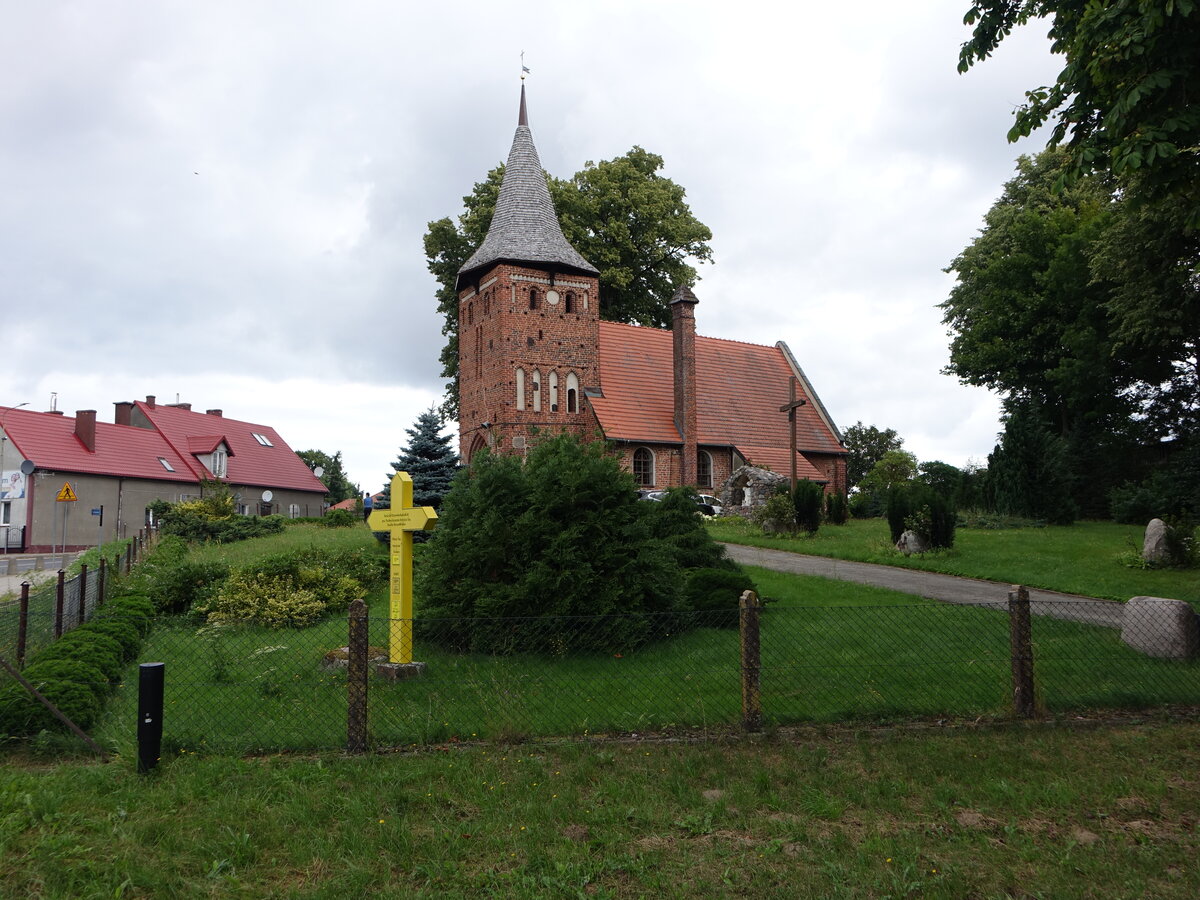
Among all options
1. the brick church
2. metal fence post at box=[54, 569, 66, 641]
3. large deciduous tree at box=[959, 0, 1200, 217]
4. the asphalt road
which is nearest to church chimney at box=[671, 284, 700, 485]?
the brick church

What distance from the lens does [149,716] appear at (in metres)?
6.05

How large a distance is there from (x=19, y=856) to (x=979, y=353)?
3678 centimetres

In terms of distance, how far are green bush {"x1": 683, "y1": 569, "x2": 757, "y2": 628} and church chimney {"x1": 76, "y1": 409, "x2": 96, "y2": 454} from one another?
38962 millimetres

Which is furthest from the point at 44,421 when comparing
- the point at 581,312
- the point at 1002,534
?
the point at 1002,534

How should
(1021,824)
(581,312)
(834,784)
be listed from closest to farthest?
(1021,824), (834,784), (581,312)

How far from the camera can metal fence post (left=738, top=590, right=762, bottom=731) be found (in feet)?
23.0

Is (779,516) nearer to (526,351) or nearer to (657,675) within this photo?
(526,351)

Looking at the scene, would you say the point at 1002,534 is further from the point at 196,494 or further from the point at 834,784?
the point at 196,494

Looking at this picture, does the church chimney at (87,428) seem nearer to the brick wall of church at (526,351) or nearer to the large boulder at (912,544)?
the brick wall of church at (526,351)

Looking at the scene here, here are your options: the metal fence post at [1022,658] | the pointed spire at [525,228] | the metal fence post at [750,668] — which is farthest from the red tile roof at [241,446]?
the metal fence post at [1022,658]

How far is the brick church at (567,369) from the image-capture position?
32219 millimetres

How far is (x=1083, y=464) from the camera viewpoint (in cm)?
3422

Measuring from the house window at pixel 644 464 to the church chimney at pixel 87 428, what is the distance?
2698 centimetres

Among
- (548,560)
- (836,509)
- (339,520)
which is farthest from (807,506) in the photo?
(339,520)
